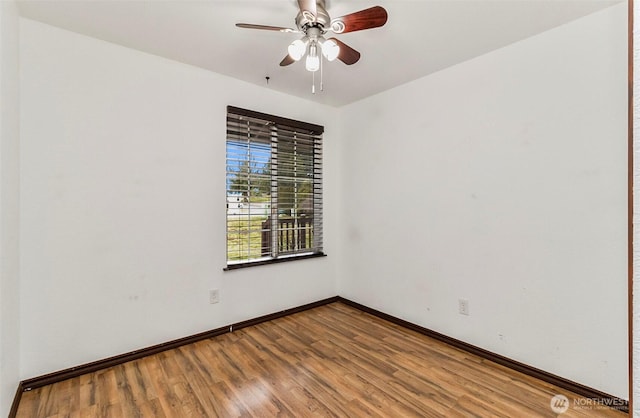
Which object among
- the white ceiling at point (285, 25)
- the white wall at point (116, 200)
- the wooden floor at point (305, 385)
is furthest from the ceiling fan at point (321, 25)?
the wooden floor at point (305, 385)

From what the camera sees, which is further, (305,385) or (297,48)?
(305,385)

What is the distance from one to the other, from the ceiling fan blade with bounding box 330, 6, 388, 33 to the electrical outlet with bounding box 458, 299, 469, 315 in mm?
2219

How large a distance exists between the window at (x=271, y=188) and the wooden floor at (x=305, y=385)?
943mm

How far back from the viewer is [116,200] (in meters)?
2.40

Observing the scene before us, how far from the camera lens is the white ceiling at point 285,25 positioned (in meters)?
1.92

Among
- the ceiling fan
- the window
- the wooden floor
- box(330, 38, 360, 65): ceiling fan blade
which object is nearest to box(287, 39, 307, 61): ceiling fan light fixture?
the ceiling fan

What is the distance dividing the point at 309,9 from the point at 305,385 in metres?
2.32

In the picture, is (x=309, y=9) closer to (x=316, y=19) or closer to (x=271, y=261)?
(x=316, y=19)

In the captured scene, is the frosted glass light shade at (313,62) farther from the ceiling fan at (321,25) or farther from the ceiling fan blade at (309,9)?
the ceiling fan blade at (309,9)

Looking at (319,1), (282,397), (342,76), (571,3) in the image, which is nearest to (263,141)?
(342,76)

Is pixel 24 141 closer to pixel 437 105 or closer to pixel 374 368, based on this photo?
pixel 374 368

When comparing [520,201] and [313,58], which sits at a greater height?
[313,58]

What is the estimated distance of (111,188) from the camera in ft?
7.82

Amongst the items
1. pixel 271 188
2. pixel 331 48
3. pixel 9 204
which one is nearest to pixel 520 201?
pixel 331 48
